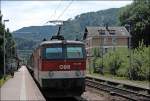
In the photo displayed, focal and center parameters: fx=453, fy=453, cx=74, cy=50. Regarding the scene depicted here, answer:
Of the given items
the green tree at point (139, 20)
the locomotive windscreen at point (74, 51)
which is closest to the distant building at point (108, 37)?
the green tree at point (139, 20)

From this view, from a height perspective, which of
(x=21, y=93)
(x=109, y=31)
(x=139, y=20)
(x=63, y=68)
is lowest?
(x=21, y=93)

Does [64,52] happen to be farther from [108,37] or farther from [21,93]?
[108,37]

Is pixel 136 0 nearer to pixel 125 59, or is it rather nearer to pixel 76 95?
A: pixel 125 59

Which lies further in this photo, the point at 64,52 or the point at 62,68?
the point at 64,52

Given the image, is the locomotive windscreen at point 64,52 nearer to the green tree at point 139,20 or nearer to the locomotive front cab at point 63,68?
the locomotive front cab at point 63,68

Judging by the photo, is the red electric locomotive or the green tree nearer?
the red electric locomotive

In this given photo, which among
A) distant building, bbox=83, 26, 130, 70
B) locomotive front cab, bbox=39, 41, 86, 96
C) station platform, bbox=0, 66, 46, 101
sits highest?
distant building, bbox=83, 26, 130, 70

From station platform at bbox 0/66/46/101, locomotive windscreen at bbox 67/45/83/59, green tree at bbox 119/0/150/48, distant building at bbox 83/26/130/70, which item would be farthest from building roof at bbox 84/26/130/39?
locomotive windscreen at bbox 67/45/83/59

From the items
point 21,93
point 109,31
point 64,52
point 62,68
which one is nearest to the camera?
point 62,68

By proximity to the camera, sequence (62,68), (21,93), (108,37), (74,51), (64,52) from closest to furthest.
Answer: (62,68) → (64,52) → (74,51) → (21,93) → (108,37)

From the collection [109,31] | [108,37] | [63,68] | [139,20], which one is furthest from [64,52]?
[109,31]

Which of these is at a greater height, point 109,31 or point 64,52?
point 109,31

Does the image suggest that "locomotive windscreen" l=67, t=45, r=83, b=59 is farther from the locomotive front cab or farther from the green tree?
the green tree

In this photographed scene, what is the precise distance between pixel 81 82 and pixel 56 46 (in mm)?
2056
